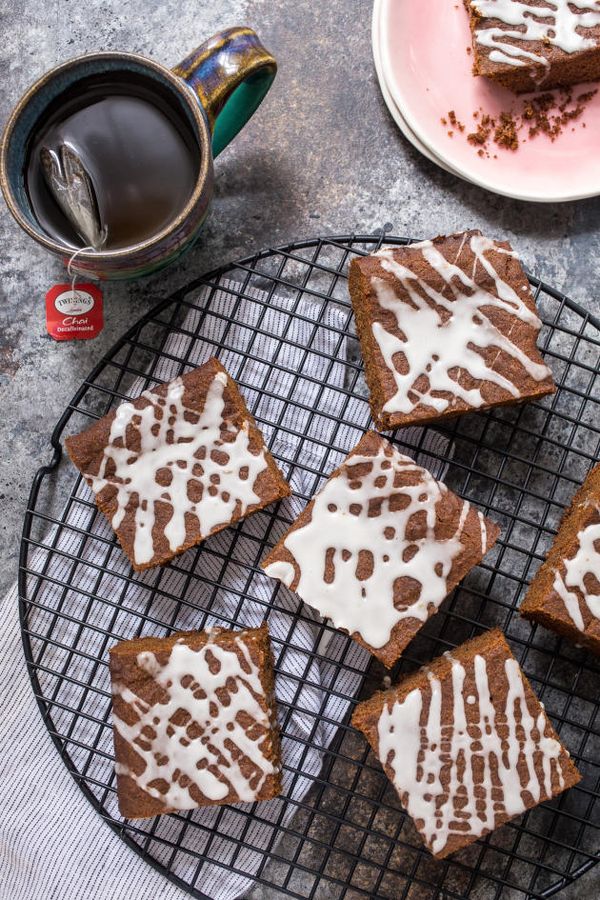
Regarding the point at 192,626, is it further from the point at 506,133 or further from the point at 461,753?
the point at 506,133

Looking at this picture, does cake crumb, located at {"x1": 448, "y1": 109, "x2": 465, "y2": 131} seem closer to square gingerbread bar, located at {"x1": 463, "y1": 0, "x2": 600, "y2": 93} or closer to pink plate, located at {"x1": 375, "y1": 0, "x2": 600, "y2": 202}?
pink plate, located at {"x1": 375, "y1": 0, "x2": 600, "y2": 202}

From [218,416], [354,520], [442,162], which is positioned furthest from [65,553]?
[442,162]

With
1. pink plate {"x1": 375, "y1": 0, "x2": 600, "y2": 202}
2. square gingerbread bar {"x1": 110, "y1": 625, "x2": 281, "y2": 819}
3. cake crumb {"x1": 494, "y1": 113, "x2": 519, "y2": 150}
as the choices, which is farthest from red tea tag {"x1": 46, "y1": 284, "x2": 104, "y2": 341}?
cake crumb {"x1": 494, "y1": 113, "x2": 519, "y2": 150}

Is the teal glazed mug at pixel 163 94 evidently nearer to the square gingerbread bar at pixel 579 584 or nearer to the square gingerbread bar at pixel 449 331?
the square gingerbread bar at pixel 449 331

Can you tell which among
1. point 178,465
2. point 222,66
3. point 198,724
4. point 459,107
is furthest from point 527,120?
point 198,724

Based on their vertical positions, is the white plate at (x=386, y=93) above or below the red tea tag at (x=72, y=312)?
above

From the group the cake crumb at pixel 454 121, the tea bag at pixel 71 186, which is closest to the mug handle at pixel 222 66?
the tea bag at pixel 71 186
